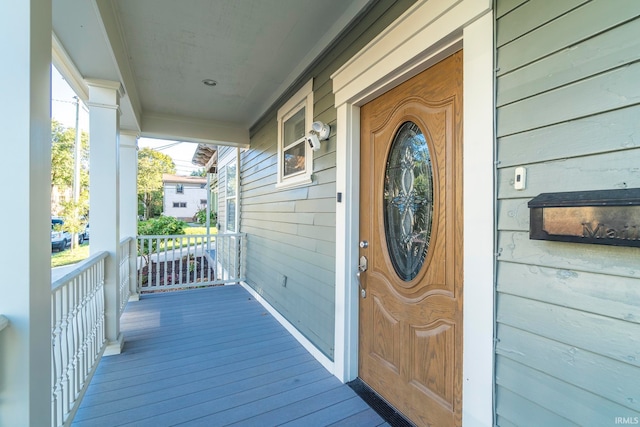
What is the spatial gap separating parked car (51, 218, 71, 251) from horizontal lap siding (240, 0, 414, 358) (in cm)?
744

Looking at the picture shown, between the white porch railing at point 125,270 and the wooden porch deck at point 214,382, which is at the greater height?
the white porch railing at point 125,270

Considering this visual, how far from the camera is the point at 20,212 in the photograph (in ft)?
3.13

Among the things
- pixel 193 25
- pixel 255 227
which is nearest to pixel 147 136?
pixel 255 227

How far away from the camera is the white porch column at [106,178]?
2588 millimetres

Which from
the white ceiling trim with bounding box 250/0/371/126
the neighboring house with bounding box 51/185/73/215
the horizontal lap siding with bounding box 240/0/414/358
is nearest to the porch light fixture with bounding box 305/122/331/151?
the horizontal lap siding with bounding box 240/0/414/358

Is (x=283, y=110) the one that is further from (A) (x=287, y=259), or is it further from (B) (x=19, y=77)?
(B) (x=19, y=77)

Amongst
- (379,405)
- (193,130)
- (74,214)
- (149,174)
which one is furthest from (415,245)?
(149,174)

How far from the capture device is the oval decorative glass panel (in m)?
1.66

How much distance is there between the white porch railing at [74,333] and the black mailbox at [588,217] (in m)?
2.32

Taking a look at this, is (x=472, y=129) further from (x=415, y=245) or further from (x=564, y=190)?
(x=415, y=245)

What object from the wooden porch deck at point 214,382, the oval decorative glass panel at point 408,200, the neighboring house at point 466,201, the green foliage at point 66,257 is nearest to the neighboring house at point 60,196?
the green foliage at point 66,257

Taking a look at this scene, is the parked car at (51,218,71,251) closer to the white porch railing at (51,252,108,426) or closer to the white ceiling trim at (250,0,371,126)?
the white porch railing at (51,252,108,426)

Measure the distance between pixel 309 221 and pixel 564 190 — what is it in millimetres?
2119

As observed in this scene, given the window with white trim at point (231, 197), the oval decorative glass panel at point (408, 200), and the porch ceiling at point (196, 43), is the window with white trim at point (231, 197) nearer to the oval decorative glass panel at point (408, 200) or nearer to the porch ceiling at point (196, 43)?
the porch ceiling at point (196, 43)
